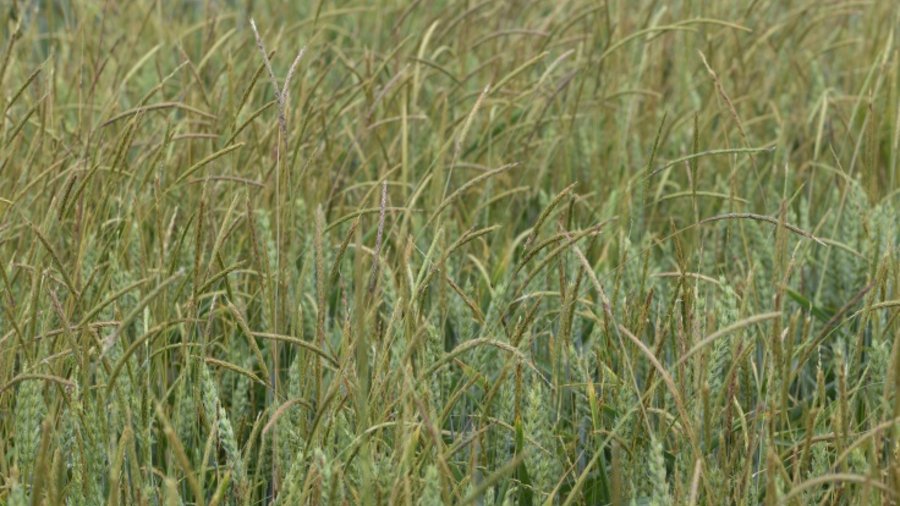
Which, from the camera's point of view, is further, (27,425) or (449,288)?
(449,288)

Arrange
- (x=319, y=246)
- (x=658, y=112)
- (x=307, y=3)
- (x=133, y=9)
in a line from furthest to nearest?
(x=307, y=3)
(x=133, y=9)
(x=658, y=112)
(x=319, y=246)

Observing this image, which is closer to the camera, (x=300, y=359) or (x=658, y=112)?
(x=300, y=359)

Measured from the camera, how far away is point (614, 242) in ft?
7.38

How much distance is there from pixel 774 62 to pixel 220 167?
1.39 m

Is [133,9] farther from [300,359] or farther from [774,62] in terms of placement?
[300,359]

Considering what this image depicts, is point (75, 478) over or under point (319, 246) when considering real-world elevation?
under

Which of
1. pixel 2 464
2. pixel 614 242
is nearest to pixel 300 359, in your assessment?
pixel 2 464

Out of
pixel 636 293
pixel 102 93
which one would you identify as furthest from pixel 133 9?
pixel 636 293

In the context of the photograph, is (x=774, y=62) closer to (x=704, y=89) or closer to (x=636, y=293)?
(x=704, y=89)

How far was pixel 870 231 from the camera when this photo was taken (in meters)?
1.94

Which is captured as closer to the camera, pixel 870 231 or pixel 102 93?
pixel 870 231

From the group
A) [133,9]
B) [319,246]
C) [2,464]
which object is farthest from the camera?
[133,9]

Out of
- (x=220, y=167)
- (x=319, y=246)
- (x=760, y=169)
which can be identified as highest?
(x=319, y=246)

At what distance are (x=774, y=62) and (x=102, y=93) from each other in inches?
57.4
